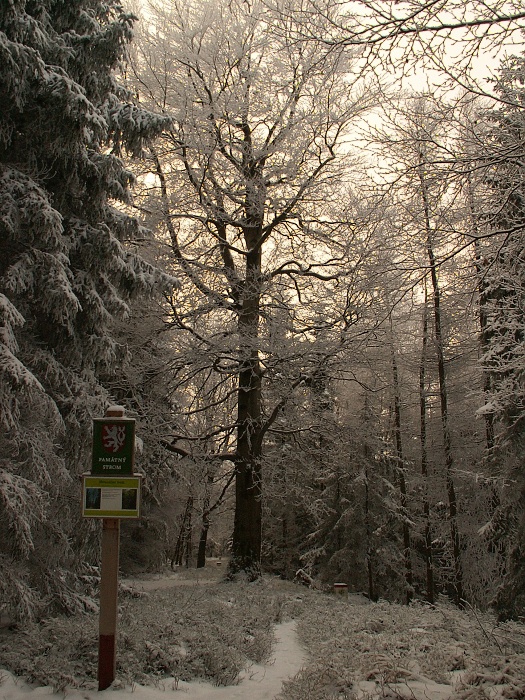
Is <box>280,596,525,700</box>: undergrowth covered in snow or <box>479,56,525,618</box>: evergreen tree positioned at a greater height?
<box>479,56,525,618</box>: evergreen tree

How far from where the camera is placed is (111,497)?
5160mm

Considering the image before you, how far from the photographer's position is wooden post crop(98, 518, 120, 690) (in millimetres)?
4852

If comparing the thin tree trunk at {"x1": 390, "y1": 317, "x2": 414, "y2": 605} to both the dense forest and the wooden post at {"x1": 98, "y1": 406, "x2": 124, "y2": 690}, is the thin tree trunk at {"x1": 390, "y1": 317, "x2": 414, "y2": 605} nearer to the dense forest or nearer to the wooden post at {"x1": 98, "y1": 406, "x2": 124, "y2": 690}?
the dense forest

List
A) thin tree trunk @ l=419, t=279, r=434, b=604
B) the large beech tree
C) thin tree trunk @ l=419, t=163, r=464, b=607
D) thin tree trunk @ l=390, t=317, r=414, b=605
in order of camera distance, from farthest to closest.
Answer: thin tree trunk @ l=390, t=317, r=414, b=605 → thin tree trunk @ l=419, t=279, r=434, b=604 → thin tree trunk @ l=419, t=163, r=464, b=607 → the large beech tree

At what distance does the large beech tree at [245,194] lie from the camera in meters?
12.7

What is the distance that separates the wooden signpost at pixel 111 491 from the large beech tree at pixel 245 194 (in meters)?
6.98

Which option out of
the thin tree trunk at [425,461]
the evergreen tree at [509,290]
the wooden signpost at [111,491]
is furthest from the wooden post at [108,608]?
the thin tree trunk at [425,461]

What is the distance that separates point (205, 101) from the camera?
44.0 ft

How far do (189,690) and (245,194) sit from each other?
1027cm

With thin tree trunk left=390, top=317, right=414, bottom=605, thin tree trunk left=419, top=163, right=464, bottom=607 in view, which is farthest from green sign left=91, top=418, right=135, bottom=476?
thin tree trunk left=390, top=317, right=414, bottom=605

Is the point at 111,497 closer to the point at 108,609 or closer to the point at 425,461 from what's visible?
the point at 108,609

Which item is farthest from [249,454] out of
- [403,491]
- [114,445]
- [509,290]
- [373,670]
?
[403,491]

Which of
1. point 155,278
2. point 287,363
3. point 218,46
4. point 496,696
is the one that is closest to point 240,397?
point 287,363

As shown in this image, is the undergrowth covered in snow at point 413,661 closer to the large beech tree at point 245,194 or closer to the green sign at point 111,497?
the green sign at point 111,497
